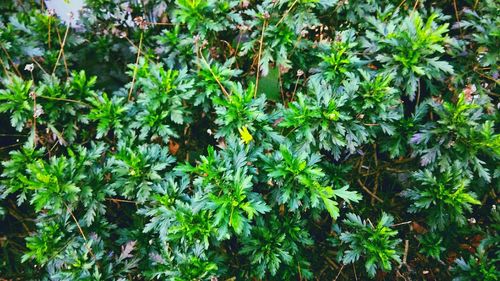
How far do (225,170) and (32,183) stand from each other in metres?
0.93

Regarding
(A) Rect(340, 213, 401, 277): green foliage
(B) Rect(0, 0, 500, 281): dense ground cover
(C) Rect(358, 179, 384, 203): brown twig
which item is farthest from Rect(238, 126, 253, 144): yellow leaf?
(C) Rect(358, 179, 384, 203): brown twig

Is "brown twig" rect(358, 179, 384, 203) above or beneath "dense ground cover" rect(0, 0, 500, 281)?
beneath

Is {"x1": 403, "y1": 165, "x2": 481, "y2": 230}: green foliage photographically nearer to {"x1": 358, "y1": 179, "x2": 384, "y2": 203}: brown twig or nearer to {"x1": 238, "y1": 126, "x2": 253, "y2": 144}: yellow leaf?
{"x1": 358, "y1": 179, "x2": 384, "y2": 203}: brown twig

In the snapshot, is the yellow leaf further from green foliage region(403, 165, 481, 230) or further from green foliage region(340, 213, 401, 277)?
green foliage region(403, 165, 481, 230)

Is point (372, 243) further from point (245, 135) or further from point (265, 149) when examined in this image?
point (245, 135)

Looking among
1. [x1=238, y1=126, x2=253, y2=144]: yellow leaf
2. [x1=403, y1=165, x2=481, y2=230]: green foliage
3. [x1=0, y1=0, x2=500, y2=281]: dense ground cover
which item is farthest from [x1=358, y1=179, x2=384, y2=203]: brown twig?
[x1=238, y1=126, x2=253, y2=144]: yellow leaf

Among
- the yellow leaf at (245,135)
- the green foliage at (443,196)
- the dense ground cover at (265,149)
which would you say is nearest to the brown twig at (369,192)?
A: the dense ground cover at (265,149)

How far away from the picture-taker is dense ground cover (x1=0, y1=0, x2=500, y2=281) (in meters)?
1.95

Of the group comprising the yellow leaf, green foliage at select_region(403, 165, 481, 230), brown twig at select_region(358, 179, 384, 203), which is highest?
the yellow leaf

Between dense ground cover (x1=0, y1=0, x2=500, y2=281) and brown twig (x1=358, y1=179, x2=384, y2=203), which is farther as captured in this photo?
brown twig (x1=358, y1=179, x2=384, y2=203)

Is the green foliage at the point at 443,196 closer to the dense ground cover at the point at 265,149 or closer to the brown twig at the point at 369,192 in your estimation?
the dense ground cover at the point at 265,149

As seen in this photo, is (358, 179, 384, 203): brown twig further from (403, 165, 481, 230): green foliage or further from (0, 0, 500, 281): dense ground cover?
(403, 165, 481, 230): green foliage

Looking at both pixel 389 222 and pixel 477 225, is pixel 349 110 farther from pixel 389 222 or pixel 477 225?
pixel 477 225

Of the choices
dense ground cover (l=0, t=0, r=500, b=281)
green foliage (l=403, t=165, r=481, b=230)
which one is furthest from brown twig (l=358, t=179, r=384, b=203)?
green foliage (l=403, t=165, r=481, b=230)
